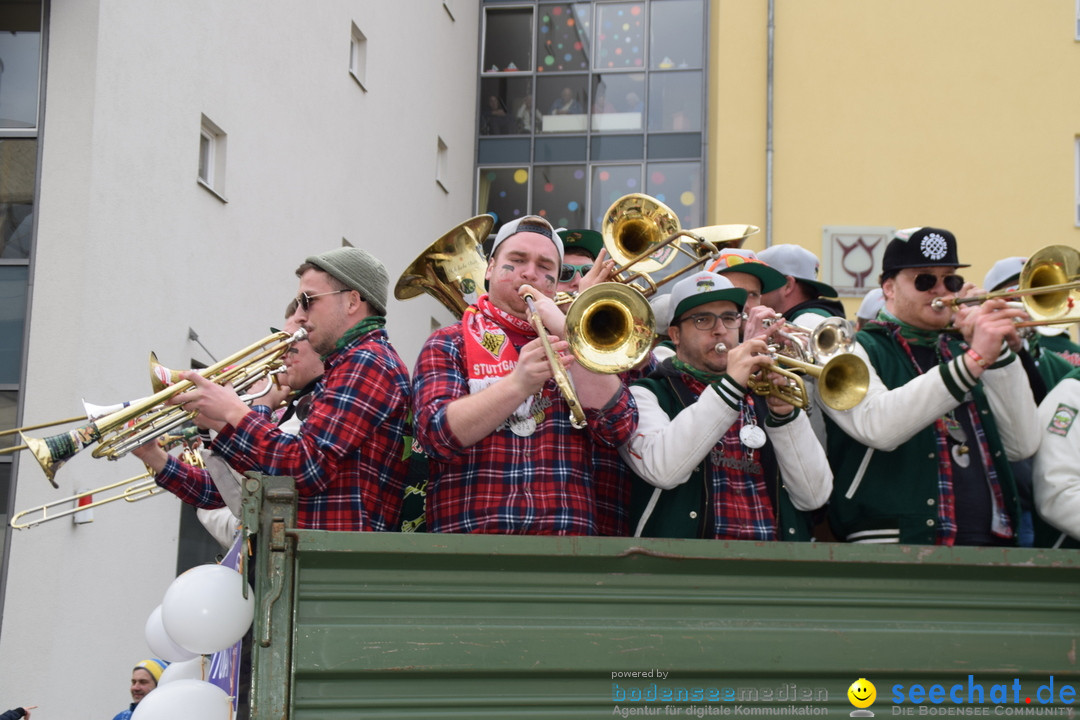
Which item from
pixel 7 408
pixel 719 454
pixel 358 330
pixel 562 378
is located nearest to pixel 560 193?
pixel 7 408

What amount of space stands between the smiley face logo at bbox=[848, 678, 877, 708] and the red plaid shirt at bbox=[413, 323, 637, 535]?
0.87m

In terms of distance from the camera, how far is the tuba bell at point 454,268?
4957 mm

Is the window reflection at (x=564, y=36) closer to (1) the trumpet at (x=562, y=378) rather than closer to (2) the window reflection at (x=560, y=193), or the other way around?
(2) the window reflection at (x=560, y=193)

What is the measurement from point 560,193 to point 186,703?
1658 centimetres

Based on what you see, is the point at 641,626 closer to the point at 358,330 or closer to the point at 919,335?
the point at 358,330

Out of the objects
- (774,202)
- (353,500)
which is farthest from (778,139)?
(353,500)

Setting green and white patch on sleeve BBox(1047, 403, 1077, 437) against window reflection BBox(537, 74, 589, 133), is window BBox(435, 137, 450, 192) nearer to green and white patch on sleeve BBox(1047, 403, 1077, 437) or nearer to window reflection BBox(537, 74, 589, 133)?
window reflection BBox(537, 74, 589, 133)

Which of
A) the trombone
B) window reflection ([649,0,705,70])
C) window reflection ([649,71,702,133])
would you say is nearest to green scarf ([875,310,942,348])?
the trombone

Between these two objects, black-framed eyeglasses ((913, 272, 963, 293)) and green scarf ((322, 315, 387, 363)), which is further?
black-framed eyeglasses ((913, 272, 963, 293))

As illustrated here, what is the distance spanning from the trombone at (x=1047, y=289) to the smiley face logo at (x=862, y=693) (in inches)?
60.9

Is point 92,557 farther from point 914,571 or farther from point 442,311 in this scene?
point 442,311

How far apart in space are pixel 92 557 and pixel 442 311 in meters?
10.3

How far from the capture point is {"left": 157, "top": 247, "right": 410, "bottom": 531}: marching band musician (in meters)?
3.50

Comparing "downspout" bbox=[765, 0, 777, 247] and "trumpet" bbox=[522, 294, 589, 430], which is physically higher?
"downspout" bbox=[765, 0, 777, 247]
